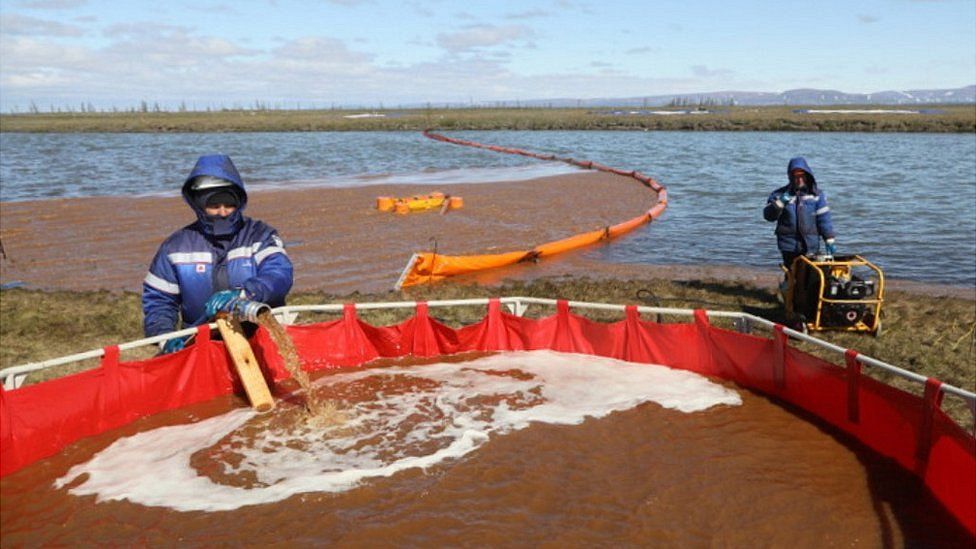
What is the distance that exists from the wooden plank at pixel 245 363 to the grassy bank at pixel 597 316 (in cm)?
322

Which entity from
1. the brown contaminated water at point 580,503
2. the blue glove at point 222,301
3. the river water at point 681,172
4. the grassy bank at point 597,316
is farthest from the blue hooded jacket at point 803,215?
the blue glove at point 222,301

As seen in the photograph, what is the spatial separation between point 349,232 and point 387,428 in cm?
1363

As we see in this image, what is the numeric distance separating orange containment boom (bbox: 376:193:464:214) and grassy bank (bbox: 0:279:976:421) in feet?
31.3

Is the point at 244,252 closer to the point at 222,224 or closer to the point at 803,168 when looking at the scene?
the point at 222,224

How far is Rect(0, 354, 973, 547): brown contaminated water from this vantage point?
4.62 metres

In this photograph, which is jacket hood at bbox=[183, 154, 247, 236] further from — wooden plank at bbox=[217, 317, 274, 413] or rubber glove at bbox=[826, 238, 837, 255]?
rubber glove at bbox=[826, 238, 837, 255]

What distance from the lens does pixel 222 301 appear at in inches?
212

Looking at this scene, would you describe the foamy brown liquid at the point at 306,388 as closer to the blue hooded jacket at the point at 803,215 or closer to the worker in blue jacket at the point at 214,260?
the worker in blue jacket at the point at 214,260

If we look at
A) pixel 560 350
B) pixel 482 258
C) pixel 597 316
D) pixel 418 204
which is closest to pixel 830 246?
pixel 597 316

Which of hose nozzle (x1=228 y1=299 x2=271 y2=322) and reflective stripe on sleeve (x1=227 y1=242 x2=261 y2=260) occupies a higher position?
reflective stripe on sleeve (x1=227 y1=242 x2=261 y2=260)

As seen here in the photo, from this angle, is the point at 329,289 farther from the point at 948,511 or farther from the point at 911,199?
the point at 911,199

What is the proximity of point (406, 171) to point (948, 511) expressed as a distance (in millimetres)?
33482

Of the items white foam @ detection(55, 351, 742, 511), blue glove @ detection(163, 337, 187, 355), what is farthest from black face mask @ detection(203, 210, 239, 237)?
white foam @ detection(55, 351, 742, 511)

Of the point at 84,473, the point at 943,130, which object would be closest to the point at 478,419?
the point at 84,473
